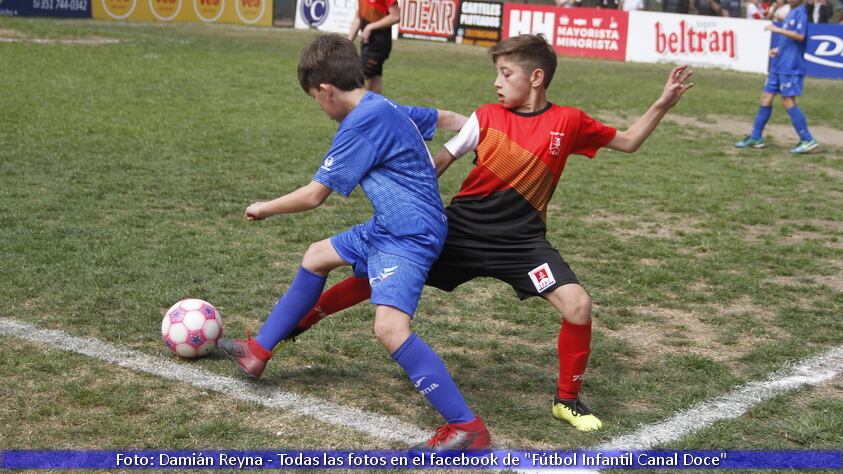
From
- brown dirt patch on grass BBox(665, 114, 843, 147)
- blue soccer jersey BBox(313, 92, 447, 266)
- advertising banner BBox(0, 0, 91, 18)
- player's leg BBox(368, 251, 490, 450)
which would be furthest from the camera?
advertising banner BBox(0, 0, 91, 18)

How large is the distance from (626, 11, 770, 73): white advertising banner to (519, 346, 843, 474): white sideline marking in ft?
57.6

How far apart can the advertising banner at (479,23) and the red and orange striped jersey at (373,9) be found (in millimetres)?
13389

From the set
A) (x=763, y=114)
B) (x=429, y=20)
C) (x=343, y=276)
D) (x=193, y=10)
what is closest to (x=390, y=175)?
(x=343, y=276)

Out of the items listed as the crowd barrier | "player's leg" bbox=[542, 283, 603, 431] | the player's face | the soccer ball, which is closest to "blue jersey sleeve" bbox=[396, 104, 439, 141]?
the player's face

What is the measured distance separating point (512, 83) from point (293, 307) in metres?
1.26

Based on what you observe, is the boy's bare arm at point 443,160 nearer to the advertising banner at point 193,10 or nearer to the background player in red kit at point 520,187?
the background player in red kit at point 520,187

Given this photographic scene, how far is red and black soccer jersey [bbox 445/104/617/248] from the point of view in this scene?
4047 mm

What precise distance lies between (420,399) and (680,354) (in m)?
1.38

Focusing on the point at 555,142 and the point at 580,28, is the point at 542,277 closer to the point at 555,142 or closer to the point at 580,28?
the point at 555,142

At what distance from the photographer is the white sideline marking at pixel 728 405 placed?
383 cm

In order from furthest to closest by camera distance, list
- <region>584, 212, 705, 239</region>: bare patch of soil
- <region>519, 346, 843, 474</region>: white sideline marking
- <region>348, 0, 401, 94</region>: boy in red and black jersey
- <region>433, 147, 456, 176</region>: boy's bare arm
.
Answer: <region>348, 0, 401, 94</region>: boy in red and black jersey
<region>584, 212, 705, 239</region>: bare patch of soil
<region>433, 147, 456, 176</region>: boy's bare arm
<region>519, 346, 843, 474</region>: white sideline marking

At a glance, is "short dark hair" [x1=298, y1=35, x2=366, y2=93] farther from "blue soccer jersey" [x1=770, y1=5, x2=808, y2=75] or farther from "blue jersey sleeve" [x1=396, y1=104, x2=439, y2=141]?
"blue soccer jersey" [x1=770, y1=5, x2=808, y2=75]

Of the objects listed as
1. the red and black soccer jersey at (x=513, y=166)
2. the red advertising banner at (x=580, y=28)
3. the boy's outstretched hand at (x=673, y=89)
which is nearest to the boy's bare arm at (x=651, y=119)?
the boy's outstretched hand at (x=673, y=89)

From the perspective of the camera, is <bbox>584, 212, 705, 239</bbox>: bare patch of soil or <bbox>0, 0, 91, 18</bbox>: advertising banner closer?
<bbox>584, 212, 705, 239</bbox>: bare patch of soil
